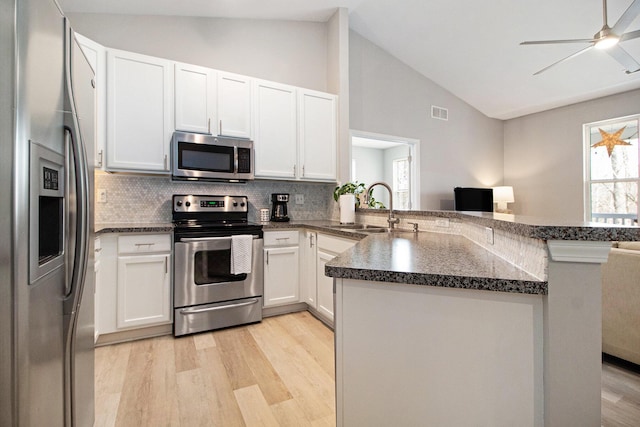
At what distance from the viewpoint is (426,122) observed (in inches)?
196

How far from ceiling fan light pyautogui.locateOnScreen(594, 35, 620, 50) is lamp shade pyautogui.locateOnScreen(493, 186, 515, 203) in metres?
3.04

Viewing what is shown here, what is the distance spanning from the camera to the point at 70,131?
1.00 meters

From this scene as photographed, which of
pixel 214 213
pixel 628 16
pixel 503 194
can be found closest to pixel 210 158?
pixel 214 213

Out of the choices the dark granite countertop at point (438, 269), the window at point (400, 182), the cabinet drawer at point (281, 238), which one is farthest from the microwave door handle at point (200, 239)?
the window at point (400, 182)

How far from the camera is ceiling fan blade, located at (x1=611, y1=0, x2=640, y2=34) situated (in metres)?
2.23

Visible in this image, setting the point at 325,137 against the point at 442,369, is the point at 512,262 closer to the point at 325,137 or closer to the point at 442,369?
the point at 442,369

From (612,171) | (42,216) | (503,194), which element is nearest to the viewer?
(42,216)

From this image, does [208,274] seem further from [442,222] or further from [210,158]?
[442,222]

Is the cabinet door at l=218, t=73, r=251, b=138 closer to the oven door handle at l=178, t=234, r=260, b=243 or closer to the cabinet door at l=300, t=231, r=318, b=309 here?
the oven door handle at l=178, t=234, r=260, b=243

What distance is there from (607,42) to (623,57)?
620mm

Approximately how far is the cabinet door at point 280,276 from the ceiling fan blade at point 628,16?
3281mm

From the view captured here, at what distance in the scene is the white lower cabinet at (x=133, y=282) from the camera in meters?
2.25

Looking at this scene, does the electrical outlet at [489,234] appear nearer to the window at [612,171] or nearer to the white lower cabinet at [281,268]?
the white lower cabinet at [281,268]

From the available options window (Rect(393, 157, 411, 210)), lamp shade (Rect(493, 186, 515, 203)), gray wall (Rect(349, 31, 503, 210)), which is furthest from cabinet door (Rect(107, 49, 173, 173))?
window (Rect(393, 157, 411, 210))
